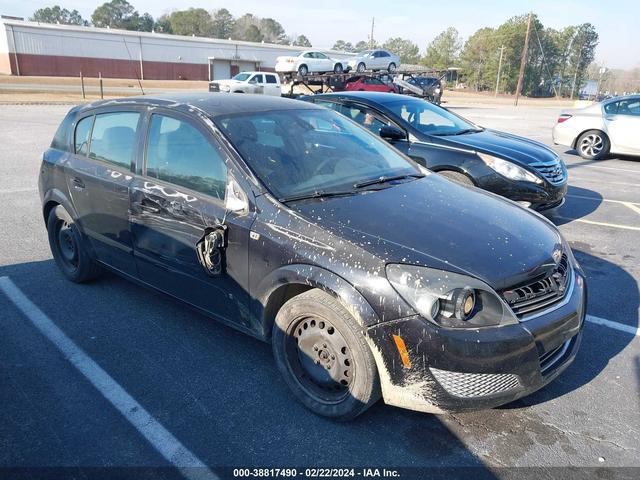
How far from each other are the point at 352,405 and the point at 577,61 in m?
109

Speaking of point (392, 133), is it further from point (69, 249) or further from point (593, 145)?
point (593, 145)

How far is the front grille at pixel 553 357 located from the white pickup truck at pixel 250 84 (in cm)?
2722

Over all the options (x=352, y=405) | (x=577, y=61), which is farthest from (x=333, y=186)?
(x=577, y=61)

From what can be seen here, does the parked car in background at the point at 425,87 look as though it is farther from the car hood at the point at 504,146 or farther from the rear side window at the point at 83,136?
the rear side window at the point at 83,136

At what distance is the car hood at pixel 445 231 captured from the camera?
2557 millimetres

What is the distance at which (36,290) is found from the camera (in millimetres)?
4410

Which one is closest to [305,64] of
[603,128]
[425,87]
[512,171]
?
[425,87]

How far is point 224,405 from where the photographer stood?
9.68 feet

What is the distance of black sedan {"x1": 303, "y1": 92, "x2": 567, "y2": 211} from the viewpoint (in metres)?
5.86

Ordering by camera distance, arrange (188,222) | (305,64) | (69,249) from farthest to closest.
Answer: (305,64)
(69,249)
(188,222)

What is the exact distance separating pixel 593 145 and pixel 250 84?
21306mm

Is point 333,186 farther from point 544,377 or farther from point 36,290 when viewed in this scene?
point 36,290

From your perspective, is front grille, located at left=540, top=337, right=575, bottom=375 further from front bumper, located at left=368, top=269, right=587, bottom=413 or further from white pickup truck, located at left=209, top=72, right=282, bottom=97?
white pickup truck, located at left=209, top=72, right=282, bottom=97

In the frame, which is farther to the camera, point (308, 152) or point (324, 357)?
point (308, 152)
